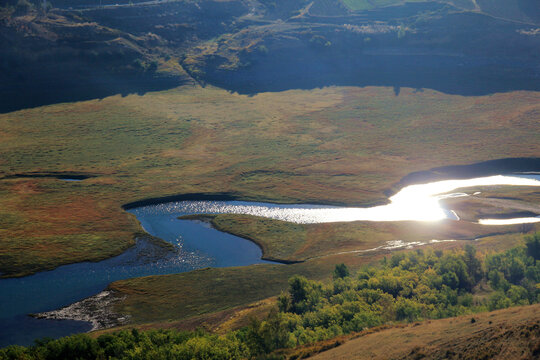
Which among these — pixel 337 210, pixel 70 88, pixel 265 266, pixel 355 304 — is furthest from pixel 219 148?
pixel 355 304

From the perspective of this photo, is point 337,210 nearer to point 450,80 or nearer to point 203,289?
point 203,289

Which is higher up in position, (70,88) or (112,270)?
(70,88)

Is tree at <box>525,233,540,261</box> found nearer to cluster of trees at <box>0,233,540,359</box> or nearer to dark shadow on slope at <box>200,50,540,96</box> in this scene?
cluster of trees at <box>0,233,540,359</box>

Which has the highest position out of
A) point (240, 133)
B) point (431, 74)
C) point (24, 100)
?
point (431, 74)

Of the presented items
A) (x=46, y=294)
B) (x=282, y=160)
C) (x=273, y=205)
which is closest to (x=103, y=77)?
(x=282, y=160)

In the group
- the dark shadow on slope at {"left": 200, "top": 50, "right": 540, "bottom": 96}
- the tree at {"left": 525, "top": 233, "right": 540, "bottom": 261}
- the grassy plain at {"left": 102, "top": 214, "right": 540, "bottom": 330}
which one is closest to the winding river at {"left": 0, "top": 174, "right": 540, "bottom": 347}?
the grassy plain at {"left": 102, "top": 214, "right": 540, "bottom": 330}

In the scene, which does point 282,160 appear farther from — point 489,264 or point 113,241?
point 489,264
